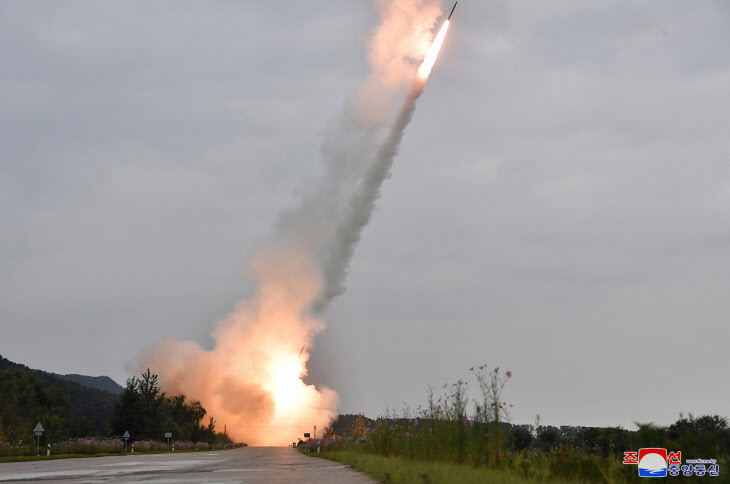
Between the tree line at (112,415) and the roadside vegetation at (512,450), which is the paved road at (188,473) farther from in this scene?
the tree line at (112,415)

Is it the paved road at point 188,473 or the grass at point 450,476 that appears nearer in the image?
the grass at point 450,476

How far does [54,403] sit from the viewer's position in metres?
117

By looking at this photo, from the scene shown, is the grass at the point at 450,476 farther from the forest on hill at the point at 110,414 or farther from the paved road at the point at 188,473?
the forest on hill at the point at 110,414

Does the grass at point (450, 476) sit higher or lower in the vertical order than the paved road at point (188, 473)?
higher

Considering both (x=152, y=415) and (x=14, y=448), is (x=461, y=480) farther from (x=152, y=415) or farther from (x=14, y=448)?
(x=152, y=415)

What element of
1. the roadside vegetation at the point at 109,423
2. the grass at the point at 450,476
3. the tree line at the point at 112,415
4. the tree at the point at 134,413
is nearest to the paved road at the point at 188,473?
the grass at the point at 450,476

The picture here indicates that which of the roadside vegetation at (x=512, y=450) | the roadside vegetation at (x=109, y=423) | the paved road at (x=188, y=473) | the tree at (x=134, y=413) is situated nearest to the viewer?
the roadside vegetation at (x=512, y=450)

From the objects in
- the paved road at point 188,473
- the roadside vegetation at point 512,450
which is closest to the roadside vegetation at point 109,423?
the paved road at point 188,473

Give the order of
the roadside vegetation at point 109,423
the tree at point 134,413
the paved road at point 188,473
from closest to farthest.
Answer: the paved road at point 188,473, the roadside vegetation at point 109,423, the tree at point 134,413

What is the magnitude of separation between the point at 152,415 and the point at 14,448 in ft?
95.1

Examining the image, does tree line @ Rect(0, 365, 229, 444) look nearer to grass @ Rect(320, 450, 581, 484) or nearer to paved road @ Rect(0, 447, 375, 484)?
paved road @ Rect(0, 447, 375, 484)

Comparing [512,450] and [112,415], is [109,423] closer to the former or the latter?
[112,415]

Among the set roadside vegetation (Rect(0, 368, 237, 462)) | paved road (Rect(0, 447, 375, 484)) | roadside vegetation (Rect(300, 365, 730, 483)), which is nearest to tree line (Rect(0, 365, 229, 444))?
roadside vegetation (Rect(0, 368, 237, 462))

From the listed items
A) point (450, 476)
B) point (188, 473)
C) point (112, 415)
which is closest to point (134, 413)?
point (112, 415)
